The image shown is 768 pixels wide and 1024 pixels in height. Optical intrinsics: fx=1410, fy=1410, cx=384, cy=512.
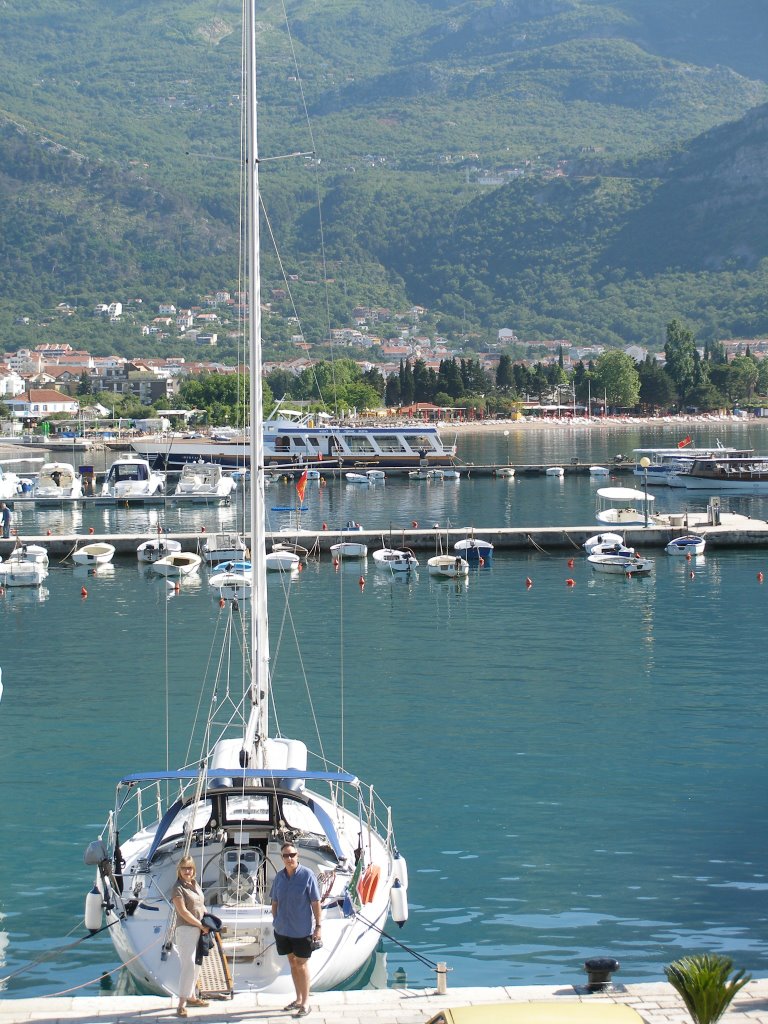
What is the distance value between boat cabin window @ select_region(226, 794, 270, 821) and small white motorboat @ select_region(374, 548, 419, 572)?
4193 centimetres

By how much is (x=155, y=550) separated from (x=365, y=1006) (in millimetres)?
50727

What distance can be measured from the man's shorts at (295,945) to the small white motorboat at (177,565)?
45.7 meters

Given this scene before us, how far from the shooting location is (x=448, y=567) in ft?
196

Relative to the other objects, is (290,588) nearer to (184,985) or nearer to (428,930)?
(428,930)

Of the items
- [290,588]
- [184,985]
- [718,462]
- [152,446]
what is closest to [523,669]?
[290,588]

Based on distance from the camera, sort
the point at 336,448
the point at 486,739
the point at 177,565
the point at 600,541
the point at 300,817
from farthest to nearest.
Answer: the point at 336,448
the point at 600,541
the point at 177,565
the point at 486,739
the point at 300,817

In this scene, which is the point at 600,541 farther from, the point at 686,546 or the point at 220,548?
the point at 220,548

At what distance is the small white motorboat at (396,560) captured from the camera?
61.2m

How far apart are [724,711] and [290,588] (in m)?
25.9

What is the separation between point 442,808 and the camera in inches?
1063

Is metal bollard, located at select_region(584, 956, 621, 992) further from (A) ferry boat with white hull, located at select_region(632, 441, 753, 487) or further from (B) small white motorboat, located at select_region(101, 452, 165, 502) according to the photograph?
(A) ferry boat with white hull, located at select_region(632, 441, 753, 487)

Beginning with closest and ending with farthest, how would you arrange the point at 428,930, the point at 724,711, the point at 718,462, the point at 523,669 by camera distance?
the point at 428,930
the point at 724,711
the point at 523,669
the point at 718,462

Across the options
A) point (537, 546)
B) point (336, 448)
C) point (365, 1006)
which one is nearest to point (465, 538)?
point (537, 546)

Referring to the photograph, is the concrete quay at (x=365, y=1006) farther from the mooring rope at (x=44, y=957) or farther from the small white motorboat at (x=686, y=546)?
the small white motorboat at (x=686, y=546)
